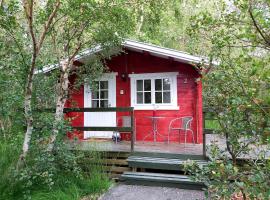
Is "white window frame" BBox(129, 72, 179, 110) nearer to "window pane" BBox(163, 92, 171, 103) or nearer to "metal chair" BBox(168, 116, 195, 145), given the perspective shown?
"window pane" BBox(163, 92, 171, 103)

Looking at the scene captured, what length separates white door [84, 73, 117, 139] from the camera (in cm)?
854

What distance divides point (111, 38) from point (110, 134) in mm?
3811

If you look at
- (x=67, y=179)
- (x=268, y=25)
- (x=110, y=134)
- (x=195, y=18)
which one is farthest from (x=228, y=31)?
(x=110, y=134)

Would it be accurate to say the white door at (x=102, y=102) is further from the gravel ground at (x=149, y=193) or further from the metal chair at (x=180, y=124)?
the gravel ground at (x=149, y=193)

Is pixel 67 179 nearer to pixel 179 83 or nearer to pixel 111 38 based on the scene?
pixel 111 38

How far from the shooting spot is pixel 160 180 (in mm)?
5266

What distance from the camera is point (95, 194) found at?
493 centimetres

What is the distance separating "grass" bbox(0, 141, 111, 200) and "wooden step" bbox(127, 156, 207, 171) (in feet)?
2.50

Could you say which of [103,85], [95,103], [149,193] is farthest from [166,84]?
[149,193]

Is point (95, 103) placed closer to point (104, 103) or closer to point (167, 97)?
Result: point (104, 103)

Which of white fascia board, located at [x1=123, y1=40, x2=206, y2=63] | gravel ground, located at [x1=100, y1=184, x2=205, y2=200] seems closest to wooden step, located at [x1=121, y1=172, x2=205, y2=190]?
gravel ground, located at [x1=100, y1=184, x2=205, y2=200]

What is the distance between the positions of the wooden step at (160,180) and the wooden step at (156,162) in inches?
7.9

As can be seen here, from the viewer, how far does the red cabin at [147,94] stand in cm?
776

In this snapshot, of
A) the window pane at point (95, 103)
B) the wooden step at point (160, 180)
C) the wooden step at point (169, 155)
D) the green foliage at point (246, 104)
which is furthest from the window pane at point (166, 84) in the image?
the green foliage at point (246, 104)
